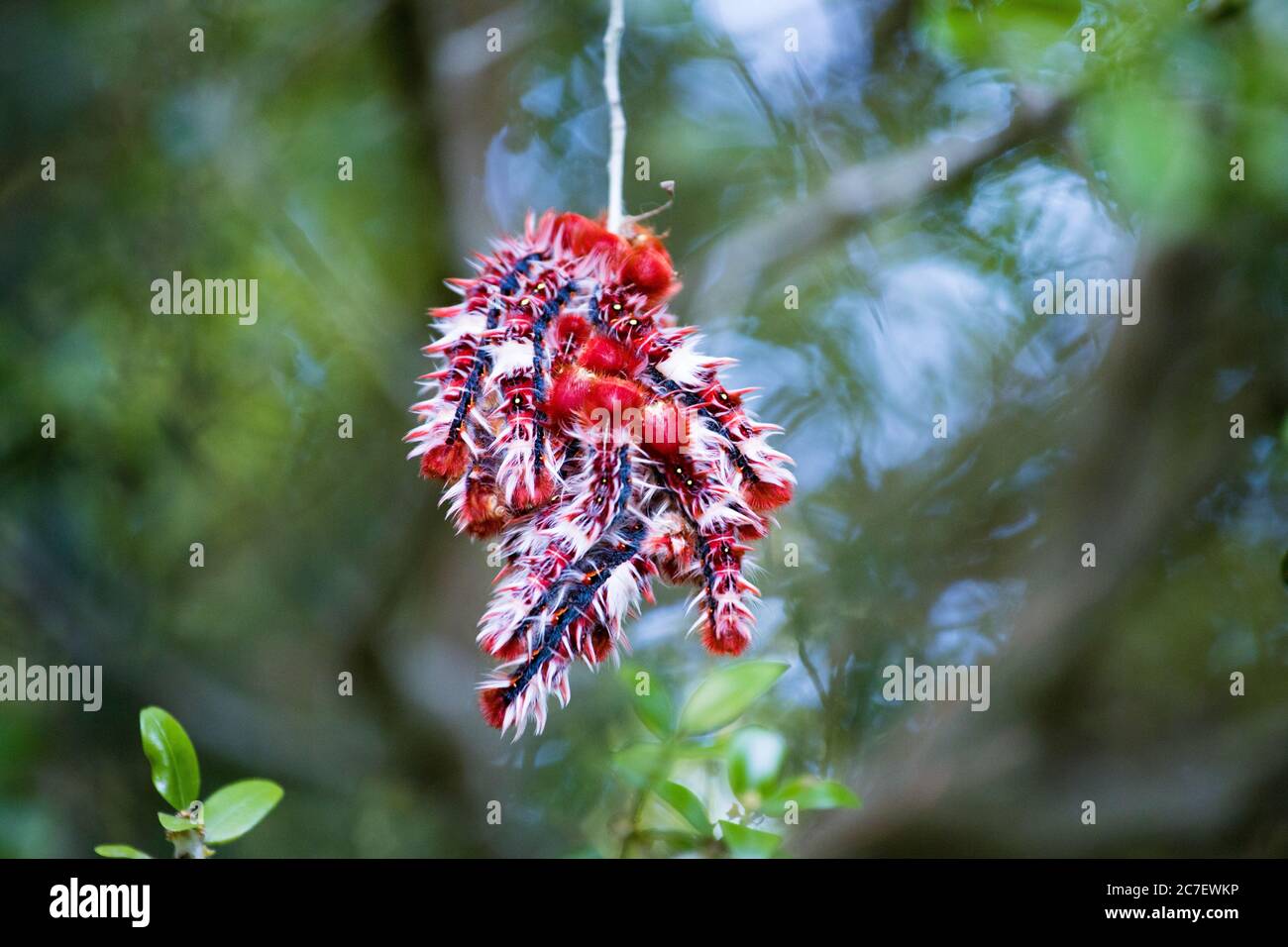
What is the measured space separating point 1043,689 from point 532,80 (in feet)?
8.16

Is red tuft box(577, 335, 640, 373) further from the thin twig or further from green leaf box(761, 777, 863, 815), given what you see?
green leaf box(761, 777, 863, 815)

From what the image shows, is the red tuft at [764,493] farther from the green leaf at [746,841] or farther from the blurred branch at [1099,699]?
the blurred branch at [1099,699]

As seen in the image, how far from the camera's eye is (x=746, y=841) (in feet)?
3.92

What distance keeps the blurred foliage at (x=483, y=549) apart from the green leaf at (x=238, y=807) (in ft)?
4.26

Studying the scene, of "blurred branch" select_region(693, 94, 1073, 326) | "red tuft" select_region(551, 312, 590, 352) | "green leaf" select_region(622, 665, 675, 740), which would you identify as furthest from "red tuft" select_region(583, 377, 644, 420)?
"blurred branch" select_region(693, 94, 1073, 326)

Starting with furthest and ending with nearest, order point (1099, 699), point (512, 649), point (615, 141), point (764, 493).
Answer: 1. point (1099, 699)
2. point (615, 141)
3. point (764, 493)
4. point (512, 649)

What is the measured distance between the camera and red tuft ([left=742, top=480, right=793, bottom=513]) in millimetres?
1052

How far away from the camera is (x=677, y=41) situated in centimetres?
318

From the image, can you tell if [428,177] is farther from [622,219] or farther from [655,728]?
[655,728]

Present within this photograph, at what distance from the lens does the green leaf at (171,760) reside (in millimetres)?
1167

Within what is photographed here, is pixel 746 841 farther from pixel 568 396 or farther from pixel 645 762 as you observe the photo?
pixel 568 396

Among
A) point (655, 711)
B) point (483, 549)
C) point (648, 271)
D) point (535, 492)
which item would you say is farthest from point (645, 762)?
point (483, 549)

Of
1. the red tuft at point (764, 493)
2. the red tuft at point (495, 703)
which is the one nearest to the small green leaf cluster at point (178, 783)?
the red tuft at point (495, 703)

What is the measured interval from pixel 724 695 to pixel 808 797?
0.17m
